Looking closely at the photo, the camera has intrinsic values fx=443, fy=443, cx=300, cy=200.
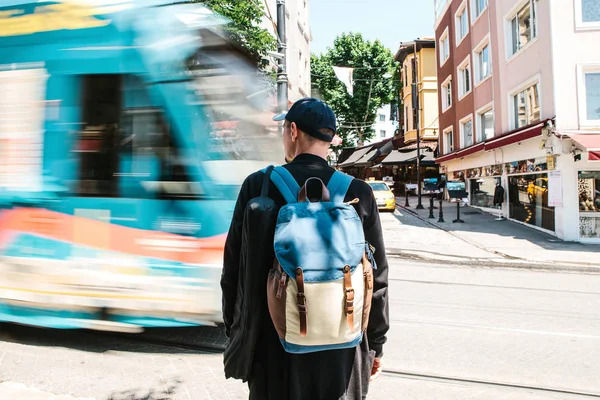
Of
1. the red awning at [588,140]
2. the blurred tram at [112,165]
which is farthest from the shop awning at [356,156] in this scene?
the blurred tram at [112,165]

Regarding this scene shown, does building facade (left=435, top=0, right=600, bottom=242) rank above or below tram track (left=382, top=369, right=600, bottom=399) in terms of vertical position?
above

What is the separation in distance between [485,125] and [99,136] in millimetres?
19878

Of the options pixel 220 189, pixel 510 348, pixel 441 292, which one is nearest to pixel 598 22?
pixel 441 292

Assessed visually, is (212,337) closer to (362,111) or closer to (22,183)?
(22,183)

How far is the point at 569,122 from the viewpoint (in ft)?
41.7

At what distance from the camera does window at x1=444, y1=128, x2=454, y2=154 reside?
85.3 feet

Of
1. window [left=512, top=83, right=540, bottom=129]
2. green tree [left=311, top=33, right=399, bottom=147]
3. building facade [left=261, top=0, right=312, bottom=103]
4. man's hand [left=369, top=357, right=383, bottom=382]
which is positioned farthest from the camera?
green tree [left=311, top=33, right=399, bottom=147]

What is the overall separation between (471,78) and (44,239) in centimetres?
2145

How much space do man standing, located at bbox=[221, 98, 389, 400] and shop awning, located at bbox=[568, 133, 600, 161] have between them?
37.0 feet

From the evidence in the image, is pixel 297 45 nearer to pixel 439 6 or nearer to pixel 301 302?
pixel 439 6

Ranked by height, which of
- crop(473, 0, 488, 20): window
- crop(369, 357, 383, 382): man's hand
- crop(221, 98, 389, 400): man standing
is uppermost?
crop(473, 0, 488, 20): window

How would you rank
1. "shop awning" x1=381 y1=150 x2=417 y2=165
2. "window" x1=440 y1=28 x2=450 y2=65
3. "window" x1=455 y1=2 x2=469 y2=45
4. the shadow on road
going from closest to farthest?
the shadow on road → "window" x1=455 y1=2 x2=469 y2=45 → "window" x1=440 y1=28 x2=450 y2=65 → "shop awning" x1=381 y1=150 x2=417 y2=165

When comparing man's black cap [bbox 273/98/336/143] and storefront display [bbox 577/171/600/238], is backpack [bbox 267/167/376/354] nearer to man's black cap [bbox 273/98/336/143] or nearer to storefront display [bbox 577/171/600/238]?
man's black cap [bbox 273/98/336/143]

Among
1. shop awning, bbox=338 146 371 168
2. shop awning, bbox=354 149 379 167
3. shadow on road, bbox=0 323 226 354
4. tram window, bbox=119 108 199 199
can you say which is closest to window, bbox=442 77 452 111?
shop awning, bbox=354 149 379 167
